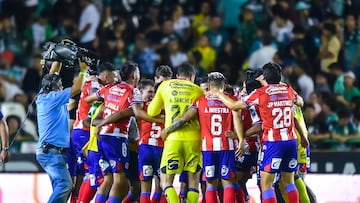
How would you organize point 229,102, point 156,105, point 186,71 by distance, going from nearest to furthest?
1. point 229,102
2. point 156,105
3. point 186,71

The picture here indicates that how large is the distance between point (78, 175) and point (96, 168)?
1.06m

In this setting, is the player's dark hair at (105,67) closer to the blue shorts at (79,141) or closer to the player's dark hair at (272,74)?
the blue shorts at (79,141)

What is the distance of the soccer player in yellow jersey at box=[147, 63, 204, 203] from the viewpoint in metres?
17.8

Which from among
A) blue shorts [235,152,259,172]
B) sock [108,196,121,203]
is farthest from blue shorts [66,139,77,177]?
blue shorts [235,152,259,172]

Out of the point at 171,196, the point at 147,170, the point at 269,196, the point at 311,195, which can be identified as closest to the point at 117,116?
the point at 147,170

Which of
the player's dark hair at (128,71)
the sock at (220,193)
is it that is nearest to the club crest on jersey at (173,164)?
the sock at (220,193)

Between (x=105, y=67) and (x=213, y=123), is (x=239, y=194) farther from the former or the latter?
(x=105, y=67)

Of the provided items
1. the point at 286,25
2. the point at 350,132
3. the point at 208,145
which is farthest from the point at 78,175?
the point at 286,25

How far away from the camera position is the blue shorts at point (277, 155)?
17.2m

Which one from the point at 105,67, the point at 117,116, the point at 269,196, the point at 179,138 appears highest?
the point at 105,67

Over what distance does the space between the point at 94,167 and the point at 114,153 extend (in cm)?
52

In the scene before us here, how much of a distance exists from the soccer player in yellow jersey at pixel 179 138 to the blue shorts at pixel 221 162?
27 centimetres

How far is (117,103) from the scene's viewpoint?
18.0 meters

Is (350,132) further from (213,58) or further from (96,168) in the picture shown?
(96,168)
